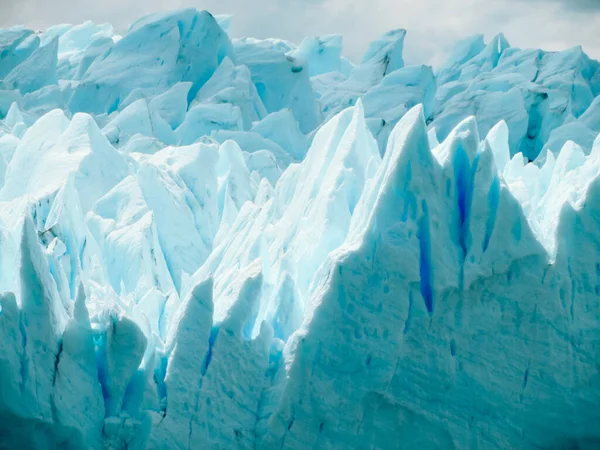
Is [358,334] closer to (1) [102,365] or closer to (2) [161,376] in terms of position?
(2) [161,376]

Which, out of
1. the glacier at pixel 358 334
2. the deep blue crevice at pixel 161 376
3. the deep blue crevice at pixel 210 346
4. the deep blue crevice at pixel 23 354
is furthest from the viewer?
the deep blue crevice at pixel 161 376

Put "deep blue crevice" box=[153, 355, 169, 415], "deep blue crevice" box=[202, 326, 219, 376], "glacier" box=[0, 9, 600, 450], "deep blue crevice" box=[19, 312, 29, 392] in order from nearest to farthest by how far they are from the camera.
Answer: "deep blue crevice" box=[19, 312, 29, 392] < "glacier" box=[0, 9, 600, 450] < "deep blue crevice" box=[202, 326, 219, 376] < "deep blue crevice" box=[153, 355, 169, 415]

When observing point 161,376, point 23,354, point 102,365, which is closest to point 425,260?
point 161,376

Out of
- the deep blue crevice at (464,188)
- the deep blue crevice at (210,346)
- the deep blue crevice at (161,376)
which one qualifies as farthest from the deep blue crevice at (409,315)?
the deep blue crevice at (161,376)

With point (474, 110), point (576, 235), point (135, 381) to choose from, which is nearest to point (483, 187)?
point (576, 235)

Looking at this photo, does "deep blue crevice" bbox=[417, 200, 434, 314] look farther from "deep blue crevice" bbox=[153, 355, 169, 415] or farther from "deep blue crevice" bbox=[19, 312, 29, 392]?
"deep blue crevice" bbox=[19, 312, 29, 392]

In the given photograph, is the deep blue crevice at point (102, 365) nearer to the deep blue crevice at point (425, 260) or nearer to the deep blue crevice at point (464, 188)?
the deep blue crevice at point (425, 260)

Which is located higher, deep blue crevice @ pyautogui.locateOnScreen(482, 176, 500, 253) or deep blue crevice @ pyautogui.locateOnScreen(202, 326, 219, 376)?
deep blue crevice @ pyautogui.locateOnScreen(482, 176, 500, 253)

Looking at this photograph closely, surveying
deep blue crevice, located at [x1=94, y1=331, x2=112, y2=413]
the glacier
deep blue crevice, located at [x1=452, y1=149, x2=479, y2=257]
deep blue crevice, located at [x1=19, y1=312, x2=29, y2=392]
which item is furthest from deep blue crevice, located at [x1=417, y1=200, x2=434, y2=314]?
deep blue crevice, located at [x1=19, y1=312, x2=29, y2=392]
